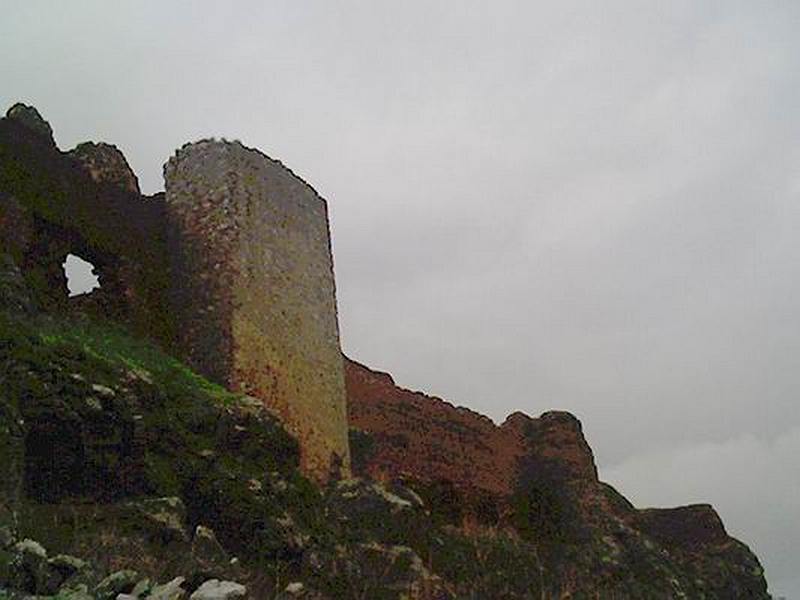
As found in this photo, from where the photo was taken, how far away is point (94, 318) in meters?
11.5

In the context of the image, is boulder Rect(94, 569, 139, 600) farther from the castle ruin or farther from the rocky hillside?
the castle ruin

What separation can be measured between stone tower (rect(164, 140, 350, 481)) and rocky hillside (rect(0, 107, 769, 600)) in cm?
60

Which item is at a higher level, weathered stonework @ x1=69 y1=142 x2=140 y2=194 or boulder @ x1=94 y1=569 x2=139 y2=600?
weathered stonework @ x1=69 y1=142 x2=140 y2=194

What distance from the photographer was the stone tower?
488 inches

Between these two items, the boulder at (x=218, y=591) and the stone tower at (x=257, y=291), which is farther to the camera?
the stone tower at (x=257, y=291)

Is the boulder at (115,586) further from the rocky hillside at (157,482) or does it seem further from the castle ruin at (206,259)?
the castle ruin at (206,259)

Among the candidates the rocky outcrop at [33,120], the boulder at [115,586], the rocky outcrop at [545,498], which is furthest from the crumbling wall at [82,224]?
the boulder at [115,586]

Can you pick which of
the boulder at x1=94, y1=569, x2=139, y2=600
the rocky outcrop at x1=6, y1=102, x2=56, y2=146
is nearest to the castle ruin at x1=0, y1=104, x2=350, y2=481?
the rocky outcrop at x1=6, y1=102, x2=56, y2=146

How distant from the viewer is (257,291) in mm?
12867

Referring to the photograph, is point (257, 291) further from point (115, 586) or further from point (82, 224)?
point (115, 586)

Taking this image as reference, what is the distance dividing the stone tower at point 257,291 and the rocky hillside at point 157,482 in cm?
60

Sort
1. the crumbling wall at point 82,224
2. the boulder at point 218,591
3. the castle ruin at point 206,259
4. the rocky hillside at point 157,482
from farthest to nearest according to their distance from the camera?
the castle ruin at point 206,259 → the crumbling wall at point 82,224 → the rocky hillside at point 157,482 → the boulder at point 218,591

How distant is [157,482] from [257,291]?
15.7 ft

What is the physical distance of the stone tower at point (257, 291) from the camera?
1240 cm
